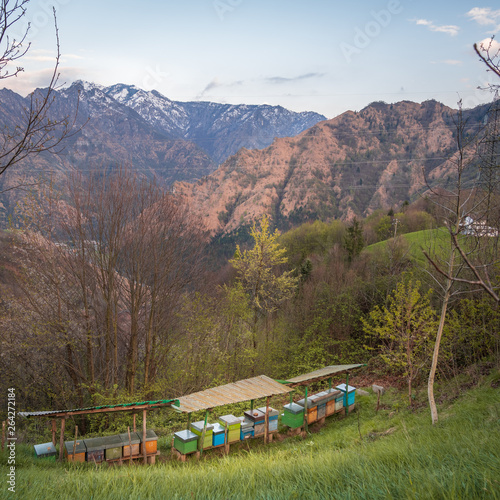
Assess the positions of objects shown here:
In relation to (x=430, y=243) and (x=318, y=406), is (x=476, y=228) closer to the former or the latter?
(x=430, y=243)

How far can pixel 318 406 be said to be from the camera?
13789 mm

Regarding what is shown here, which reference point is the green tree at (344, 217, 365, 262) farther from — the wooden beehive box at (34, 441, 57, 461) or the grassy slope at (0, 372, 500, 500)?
the grassy slope at (0, 372, 500, 500)

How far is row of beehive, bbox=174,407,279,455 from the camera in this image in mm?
10719

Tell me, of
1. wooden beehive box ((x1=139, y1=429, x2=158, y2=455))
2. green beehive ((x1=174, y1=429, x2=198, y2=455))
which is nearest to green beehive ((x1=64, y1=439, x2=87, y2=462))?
wooden beehive box ((x1=139, y1=429, x2=158, y2=455))

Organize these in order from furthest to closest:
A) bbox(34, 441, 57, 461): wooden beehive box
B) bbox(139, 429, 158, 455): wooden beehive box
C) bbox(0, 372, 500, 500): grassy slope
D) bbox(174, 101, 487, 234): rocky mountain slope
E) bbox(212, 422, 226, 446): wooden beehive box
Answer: bbox(174, 101, 487, 234): rocky mountain slope → bbox(212, 422, 226, 446): wooden beehive box → bbox(139, 429, 158, 455): wooden beehive box → bbox(34, 441, 57, 461): wooden beehive box → bbox(0, 372, 500, 500): grassy slope

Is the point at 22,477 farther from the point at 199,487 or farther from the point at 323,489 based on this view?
the point at 323,489

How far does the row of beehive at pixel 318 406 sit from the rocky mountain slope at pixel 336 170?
118 meters

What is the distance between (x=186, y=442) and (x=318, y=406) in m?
5.58

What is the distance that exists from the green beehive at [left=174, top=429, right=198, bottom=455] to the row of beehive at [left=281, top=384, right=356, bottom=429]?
3.83m

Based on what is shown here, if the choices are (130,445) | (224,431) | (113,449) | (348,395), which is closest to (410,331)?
(348,395)

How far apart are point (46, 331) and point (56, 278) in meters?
2.09

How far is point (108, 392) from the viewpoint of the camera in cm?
1446

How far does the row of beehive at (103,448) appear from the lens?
9566 millimetres

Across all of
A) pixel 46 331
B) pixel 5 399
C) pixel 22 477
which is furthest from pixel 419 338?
pixel 5 399
